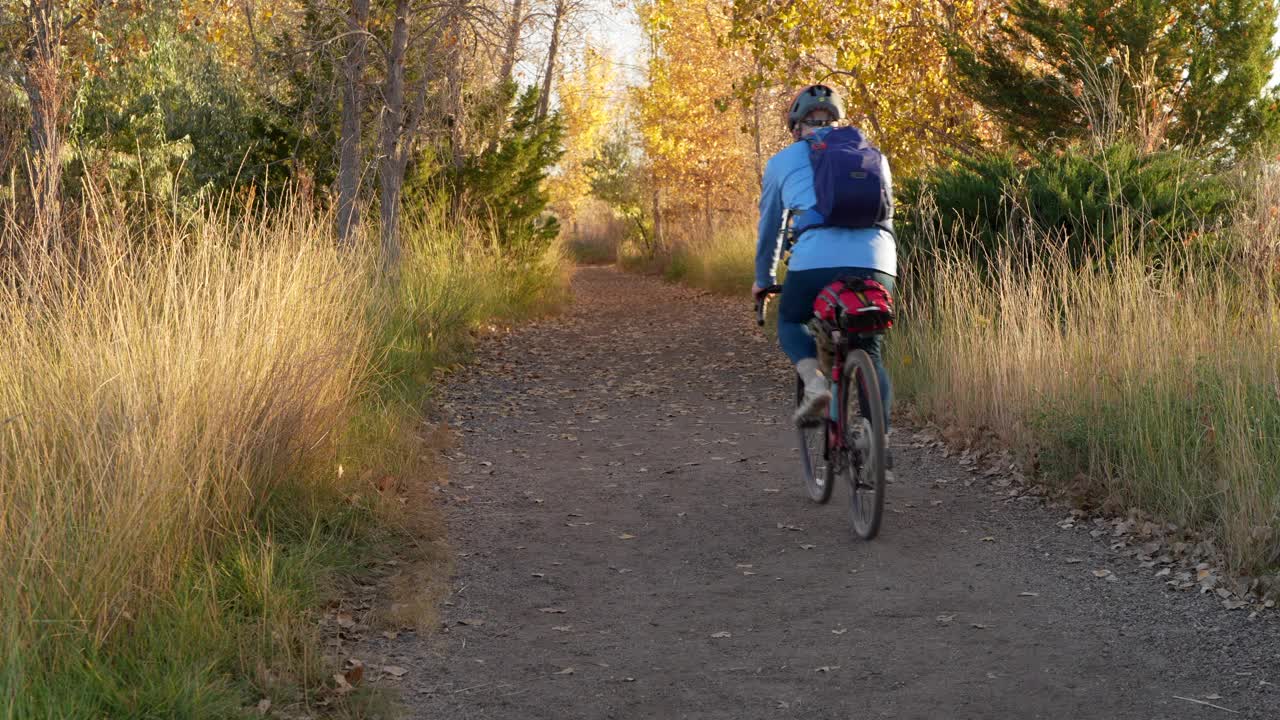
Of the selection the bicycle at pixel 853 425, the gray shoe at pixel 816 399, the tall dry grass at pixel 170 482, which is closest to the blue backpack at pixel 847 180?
the bicycle at pixel 853 425

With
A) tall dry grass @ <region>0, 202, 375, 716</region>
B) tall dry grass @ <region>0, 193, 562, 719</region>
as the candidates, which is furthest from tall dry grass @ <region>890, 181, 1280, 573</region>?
tall dry grass @ <region>0, 202, 375, 716</region>

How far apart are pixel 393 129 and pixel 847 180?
9.29 m

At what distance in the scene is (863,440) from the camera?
218 inches

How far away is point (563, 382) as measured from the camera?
11703 millimetres

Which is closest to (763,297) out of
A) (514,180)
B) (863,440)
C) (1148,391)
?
(863,440)

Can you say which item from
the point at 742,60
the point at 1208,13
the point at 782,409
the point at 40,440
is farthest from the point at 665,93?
the point at 40,440

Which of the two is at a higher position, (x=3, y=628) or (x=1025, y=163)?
(x=1025, y=163)

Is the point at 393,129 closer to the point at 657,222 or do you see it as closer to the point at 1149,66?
the point at 1149,66

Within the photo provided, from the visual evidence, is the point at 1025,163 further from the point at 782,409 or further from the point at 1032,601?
the point at 1032,601

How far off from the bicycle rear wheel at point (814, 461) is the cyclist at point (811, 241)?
45 cm

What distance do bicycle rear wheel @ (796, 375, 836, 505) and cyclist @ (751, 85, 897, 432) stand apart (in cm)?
45

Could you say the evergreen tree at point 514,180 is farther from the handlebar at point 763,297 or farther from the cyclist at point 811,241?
the cyclist at point 811,241

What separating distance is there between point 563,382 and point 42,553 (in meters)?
8.11

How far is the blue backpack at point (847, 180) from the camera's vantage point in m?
5.35
